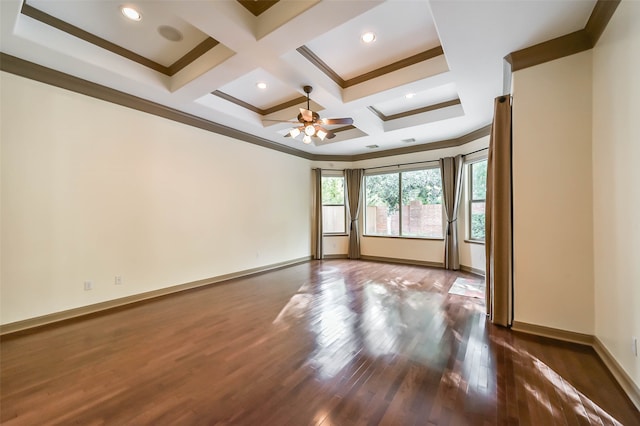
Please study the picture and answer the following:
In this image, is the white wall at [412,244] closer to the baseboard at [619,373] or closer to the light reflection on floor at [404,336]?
the light reflection on floor at [404,336]

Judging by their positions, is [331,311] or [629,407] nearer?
[629,407]

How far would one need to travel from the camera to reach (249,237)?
560 cm

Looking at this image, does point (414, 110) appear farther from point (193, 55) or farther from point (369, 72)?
point (193, 55)

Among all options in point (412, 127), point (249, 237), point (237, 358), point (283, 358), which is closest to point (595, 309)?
point (283, 358)

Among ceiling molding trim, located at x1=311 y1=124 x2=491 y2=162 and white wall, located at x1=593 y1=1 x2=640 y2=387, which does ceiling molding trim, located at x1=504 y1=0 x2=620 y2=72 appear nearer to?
white wall, located at x1=593 y1=1 x2=640 y2=387

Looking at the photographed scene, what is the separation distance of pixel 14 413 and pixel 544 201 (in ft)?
15.7

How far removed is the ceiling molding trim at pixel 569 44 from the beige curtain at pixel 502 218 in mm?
387

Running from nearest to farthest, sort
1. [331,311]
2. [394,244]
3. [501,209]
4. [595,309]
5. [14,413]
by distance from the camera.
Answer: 1. [14,413]
2. [595,309]
3. [501,209]
4. [331,311]
5. [394,244]

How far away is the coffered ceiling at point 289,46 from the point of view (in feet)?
7.51

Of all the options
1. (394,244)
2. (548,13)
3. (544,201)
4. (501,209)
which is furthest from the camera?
(394,244)

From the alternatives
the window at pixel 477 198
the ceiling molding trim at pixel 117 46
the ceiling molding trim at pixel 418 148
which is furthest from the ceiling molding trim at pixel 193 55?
the window at pixel 477 198

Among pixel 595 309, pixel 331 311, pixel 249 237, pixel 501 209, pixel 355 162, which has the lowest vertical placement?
pixel 331 311

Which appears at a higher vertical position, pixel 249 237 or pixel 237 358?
pixel 249 237

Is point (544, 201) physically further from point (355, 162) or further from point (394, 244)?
point (355, 162)
